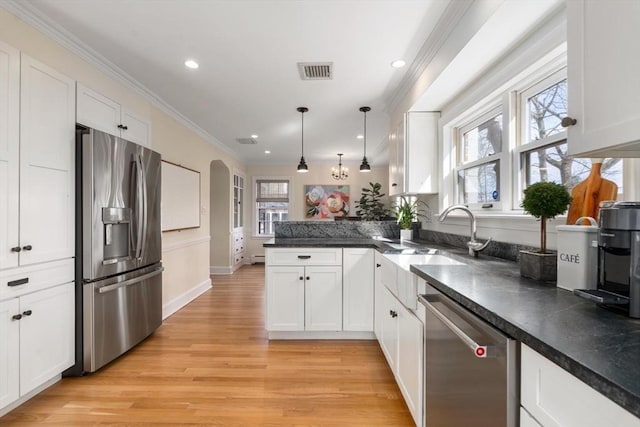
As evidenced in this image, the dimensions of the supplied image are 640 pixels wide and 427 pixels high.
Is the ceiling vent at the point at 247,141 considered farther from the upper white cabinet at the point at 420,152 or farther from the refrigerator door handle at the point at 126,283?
the upper white cabinet at the point at 420,152

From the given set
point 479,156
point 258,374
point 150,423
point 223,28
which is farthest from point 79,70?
point 479,156

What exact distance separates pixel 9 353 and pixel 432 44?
3.32m

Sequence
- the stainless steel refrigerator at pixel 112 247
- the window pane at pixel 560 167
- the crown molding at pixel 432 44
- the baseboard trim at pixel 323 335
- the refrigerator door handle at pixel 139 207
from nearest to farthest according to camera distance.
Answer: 1. the window pane at pixel 560 167
2. the crown molding at pixel 432 44
3. the stainless steel refrigerator at pixel 112 247
4. the refrigerator door handle at pixel 139 207
5. the baseboard trim at pixel 323 335

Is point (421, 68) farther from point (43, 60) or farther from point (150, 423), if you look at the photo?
point (150, 423)

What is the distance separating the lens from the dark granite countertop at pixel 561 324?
0.55 meters

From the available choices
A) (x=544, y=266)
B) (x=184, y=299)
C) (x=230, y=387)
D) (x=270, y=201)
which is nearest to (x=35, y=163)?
(x=230, y=387)

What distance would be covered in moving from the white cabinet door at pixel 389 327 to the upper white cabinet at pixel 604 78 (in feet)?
4.49

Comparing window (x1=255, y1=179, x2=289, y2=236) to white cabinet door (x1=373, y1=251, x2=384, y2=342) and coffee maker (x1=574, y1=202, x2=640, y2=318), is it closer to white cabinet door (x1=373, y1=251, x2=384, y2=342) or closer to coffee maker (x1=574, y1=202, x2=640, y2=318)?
white cabinet door (x1=373, y1=251, x2=384, y2=342)

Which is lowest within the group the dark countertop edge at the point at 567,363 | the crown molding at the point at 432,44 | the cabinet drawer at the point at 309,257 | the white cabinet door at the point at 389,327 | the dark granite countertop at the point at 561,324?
the white cabinet door at the point at 389,327

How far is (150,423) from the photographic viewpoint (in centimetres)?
172

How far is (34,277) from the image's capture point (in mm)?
1847

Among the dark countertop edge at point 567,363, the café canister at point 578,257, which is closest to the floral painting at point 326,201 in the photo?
the café canister at point 578,257

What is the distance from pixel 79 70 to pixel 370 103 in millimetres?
2689

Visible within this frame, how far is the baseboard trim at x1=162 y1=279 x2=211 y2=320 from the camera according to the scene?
3455 mm
